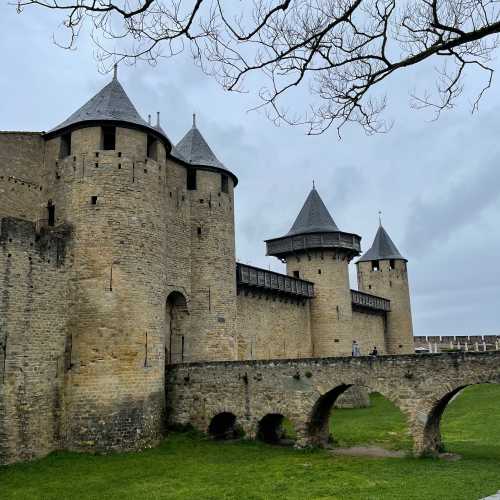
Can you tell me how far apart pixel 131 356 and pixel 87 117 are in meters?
8.09

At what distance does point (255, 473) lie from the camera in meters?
13.2

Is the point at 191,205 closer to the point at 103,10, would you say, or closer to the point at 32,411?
the point at 32,411

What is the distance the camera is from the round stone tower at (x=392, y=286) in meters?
40.6

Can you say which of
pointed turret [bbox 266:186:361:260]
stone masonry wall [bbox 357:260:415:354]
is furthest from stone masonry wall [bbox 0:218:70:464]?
stone masonry wall [bbox 357:260:415:354]

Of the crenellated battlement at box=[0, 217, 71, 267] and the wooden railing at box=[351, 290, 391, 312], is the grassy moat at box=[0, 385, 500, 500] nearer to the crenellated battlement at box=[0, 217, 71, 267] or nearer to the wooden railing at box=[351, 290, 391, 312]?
the crenellated battlement at box=[0, 217, 71, 267]

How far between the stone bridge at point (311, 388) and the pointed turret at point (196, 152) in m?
8.62

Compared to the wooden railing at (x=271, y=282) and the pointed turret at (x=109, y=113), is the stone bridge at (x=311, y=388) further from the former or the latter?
the pointed turret at (x=109, y=113)

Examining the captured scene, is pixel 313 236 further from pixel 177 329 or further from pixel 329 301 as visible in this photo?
pixel 177 329

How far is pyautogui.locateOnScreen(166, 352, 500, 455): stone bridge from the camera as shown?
14.7 m

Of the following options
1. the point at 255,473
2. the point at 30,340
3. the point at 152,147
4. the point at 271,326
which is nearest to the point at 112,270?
the point at 30,340

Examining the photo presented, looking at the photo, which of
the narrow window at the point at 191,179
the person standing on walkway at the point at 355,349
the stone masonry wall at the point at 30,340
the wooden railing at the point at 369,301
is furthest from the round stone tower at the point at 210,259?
the wooden railing at the point at 369,301

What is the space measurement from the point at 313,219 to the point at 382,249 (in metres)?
12.0

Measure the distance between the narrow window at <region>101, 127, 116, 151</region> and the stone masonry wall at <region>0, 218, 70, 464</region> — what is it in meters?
4.11

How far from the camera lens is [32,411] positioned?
1495 centimetres
